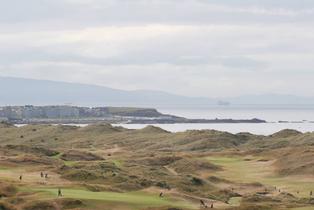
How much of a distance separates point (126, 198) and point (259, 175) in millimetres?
32036

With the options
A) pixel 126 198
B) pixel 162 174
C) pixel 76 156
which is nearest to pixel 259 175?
pixel 162 174

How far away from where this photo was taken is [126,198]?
3516 centimetres

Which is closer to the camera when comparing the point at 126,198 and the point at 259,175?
the point at 126,198

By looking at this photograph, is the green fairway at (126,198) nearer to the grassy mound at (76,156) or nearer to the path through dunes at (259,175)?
the path through dunes at (259,175)

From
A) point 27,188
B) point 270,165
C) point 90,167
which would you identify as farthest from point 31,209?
point 270,165

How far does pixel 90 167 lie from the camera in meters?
51.5

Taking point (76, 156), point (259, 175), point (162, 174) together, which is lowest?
point (259, 175)

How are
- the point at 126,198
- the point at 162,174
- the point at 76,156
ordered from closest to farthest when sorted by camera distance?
1. the point at 126,198
2. the point at 162,174
3. the point at 76,156

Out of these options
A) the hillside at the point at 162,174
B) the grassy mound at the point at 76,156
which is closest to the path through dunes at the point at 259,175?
the hillside at the point at 162,174

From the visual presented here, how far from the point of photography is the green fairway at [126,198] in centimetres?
3372

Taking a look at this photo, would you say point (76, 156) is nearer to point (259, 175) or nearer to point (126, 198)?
point (259, 175)

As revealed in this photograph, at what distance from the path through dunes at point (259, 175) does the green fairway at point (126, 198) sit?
15.5 metres

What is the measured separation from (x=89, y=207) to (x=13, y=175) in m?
13.8

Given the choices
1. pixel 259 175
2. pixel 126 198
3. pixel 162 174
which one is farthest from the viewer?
pixel 259 175
